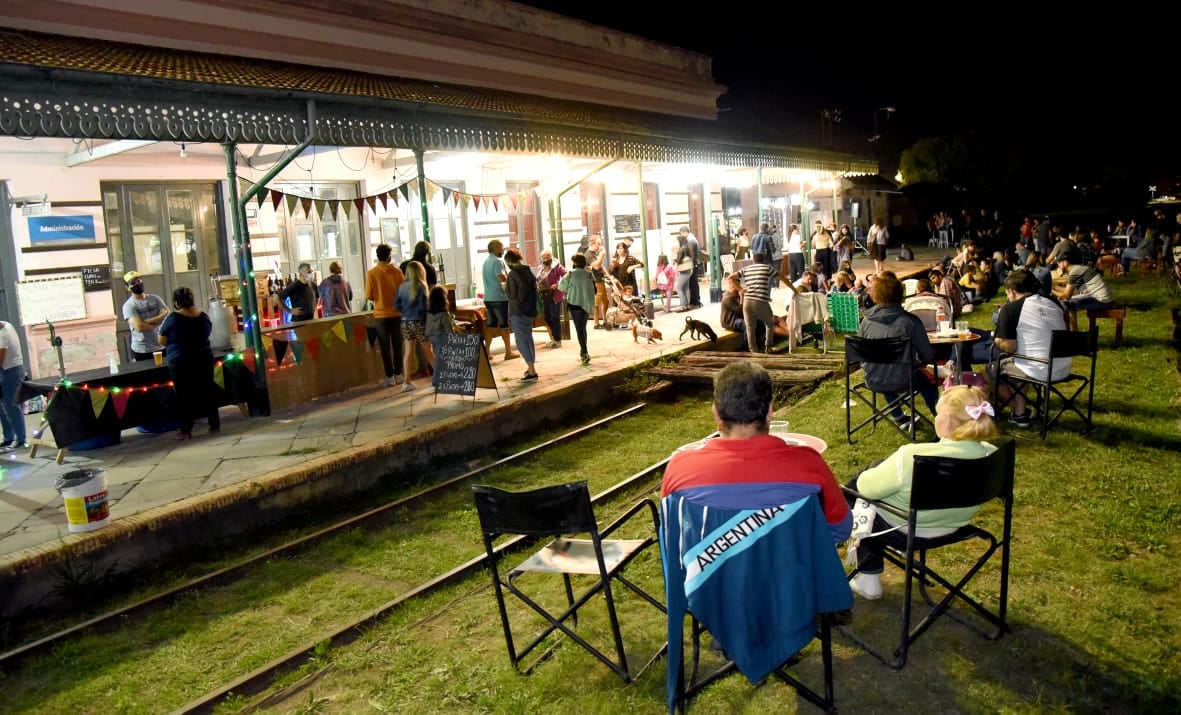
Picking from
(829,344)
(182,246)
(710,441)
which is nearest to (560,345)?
(829,344)

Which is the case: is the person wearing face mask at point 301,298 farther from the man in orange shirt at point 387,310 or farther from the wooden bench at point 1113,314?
the wooden bench at point 1113,314

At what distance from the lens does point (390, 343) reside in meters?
12.3

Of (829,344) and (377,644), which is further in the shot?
(829,344)

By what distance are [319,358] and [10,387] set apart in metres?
3.35

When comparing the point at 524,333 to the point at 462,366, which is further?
the point at 524,333

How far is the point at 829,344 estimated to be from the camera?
14.0 metres

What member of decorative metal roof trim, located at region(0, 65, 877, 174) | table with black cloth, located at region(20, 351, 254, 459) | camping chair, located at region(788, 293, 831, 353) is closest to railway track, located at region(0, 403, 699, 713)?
table with black cloth, located at region(20, 351, 254, 459)

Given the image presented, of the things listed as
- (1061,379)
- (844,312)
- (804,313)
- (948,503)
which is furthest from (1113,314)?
(948,503)

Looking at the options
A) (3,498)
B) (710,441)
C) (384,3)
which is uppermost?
Answer: (384,3)

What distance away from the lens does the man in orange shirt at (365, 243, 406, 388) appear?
11922mm

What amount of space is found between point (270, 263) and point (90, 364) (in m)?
3.62

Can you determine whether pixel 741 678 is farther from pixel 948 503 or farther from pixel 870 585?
pixel 948 503

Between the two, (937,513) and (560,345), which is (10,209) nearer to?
(560,345)

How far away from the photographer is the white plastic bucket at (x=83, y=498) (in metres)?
6.61
